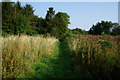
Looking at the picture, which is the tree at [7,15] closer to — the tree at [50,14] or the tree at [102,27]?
the tree at [50,14]

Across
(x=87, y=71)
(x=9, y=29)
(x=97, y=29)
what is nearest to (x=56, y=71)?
(x=87, y=71)

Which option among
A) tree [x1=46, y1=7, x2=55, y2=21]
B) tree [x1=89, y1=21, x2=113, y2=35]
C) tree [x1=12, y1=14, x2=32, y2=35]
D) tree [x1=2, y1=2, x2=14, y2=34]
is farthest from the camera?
tree [x1=89, y1=21, x2=113, y2=35]

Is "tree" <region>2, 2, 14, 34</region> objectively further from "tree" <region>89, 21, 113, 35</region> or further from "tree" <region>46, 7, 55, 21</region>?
"tree" <region>89, 21, 113, 35</region>

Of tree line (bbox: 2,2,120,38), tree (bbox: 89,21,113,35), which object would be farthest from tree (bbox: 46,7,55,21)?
tree (bbox: 89,21,113,35)

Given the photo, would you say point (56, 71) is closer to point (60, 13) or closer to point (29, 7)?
point (29, 7)

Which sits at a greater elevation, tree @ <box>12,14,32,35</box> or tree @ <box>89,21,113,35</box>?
tree @ <box>89,21,113,35</box>

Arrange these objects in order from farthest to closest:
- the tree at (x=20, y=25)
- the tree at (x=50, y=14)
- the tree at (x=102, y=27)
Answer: the tree at (x=102, y=27) → the tree at (x=50, y=14) → the tree at (x=20, y=25)

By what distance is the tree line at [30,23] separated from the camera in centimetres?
2489

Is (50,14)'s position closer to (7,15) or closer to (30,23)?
(30,23)

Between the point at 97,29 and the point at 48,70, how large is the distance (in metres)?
49.8

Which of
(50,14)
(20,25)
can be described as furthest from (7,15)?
(50,14)

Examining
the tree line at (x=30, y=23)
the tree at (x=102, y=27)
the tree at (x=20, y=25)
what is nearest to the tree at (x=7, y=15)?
Answer: the tree line at (x=30, y=23)

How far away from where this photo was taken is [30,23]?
Answer: 31.6 m

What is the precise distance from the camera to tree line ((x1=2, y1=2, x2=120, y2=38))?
2489 cm
